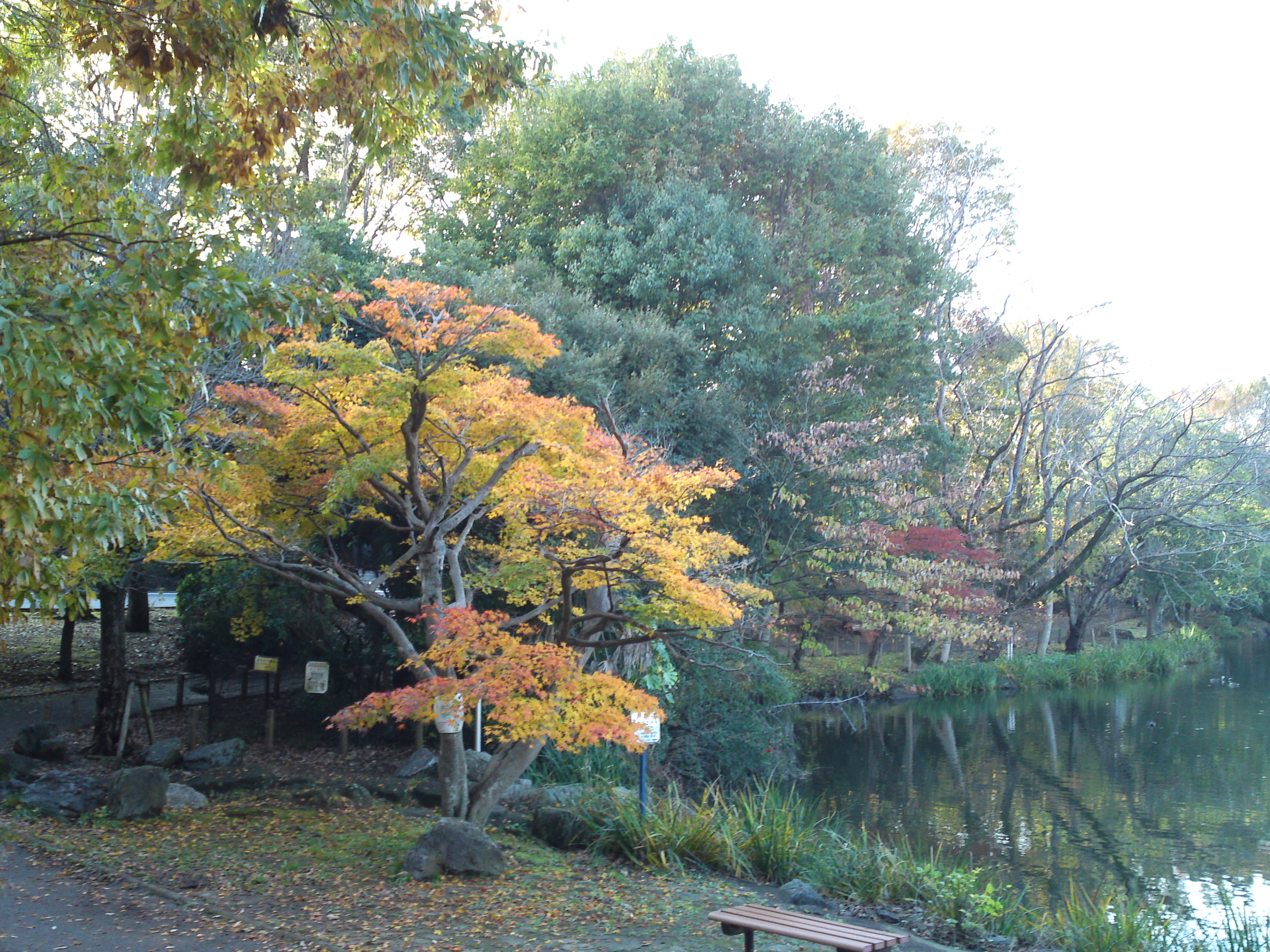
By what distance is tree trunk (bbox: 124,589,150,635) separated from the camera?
70.1ft

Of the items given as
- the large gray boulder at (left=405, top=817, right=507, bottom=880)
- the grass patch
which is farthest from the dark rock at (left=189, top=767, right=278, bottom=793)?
the large gray boulder at (left=405, top=817, right=507, bottom=880)

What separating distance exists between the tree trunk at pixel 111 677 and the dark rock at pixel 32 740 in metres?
0.56

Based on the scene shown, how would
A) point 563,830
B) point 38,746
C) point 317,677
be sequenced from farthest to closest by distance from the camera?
1. point 317,677
2. point 38,746
3. point 563,830

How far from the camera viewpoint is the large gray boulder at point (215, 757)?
1202 centimetres

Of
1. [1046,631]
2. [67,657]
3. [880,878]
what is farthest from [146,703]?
Result: [1046,631]

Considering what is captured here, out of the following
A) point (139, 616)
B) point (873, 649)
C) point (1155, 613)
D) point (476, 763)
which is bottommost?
point (476, 763)

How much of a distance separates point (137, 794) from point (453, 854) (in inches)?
139

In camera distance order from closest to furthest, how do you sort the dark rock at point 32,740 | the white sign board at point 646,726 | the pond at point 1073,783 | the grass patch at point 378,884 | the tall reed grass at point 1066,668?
the grass patch at point 378,884, the white sign board at point 646,726, the dark rock at point 32,740, the pond at point 1073,783, the tall reed grass at point 1066,668

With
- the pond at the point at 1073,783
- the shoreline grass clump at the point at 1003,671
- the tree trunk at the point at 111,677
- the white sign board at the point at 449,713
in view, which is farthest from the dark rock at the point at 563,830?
the shoreline grass clump at the point at 1003,671

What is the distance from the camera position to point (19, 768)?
10312 millimetres

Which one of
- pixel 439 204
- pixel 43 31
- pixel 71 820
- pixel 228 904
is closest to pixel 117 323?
pixel 43 31

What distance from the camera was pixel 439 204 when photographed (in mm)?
23375

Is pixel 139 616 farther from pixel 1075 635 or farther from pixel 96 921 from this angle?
pixel 1075 635

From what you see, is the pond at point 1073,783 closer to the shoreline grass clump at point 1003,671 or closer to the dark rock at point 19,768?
the shoreline grass clump at point 1003,671
